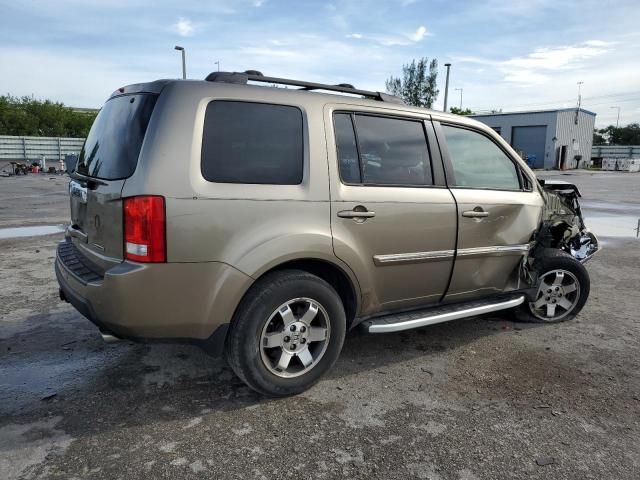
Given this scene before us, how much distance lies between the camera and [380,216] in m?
3.40

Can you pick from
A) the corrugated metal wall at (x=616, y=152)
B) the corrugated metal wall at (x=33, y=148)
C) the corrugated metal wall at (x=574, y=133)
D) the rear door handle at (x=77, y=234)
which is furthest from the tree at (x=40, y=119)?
the corrugated metal wall at (x=616, y=152)

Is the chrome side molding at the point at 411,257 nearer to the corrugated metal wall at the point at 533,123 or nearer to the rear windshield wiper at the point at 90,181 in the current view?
the rear windshield wiper at the point at 90,181

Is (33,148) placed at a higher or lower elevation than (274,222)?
higher

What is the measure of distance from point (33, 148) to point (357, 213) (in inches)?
1454

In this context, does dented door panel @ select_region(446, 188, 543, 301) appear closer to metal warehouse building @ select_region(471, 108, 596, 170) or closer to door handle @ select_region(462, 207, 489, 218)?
door handle @ select_region(462, 207, 489, 218)

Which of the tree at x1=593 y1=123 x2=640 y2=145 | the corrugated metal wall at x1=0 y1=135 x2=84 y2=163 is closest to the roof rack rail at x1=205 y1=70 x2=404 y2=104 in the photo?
the corrugated metal wall at x1=0 y1=135 x2=84 y2=163

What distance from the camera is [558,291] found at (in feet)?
15.7

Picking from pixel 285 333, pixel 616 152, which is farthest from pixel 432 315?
pixel 616 152

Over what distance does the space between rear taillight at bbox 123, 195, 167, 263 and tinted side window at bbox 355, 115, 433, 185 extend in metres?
1.39

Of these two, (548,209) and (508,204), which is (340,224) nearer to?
(508,204)

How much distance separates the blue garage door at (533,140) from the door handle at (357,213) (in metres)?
45.6

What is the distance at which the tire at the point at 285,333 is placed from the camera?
300cm

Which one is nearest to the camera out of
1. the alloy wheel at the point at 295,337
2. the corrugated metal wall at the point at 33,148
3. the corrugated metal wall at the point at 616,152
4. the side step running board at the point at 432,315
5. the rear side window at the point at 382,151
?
the alloy wheel at the point at 295,337

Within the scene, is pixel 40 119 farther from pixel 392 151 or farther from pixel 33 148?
pixel 392 151
